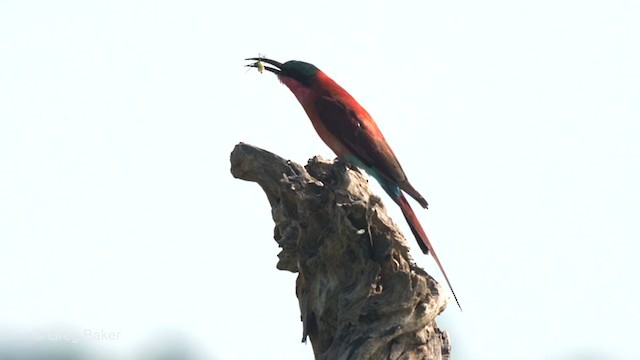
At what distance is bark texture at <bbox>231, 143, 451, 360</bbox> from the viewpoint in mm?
4367

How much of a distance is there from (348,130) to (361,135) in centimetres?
8

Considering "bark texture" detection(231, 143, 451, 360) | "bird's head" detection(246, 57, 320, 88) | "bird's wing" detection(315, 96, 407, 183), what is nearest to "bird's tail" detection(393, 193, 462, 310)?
Result: "bird's wing" detection(315, 96, 407, 183)

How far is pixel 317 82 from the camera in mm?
6430

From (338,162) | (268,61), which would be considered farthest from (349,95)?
(338,162)

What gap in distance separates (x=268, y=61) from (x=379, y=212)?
2370mm

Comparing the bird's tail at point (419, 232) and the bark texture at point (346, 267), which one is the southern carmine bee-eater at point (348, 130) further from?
the bark texture at point (346, 267)

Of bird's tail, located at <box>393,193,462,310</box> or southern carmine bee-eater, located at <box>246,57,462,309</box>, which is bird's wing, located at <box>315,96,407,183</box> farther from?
bird's tail, located at <box>393,193,462,310</box>

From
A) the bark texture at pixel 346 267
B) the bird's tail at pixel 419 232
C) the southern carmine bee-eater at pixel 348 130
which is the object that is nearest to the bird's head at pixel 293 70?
the southern carmine bee-eater at pixel 348 130

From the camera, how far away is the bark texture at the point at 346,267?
4.37 metres

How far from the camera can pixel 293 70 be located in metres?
6.56

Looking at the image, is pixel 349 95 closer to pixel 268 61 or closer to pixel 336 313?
pixel 268 61

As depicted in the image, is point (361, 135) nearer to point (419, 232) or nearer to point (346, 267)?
point (419, 232)

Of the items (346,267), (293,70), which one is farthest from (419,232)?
(293,70)

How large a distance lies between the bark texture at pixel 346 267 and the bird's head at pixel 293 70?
1808 millimetres
